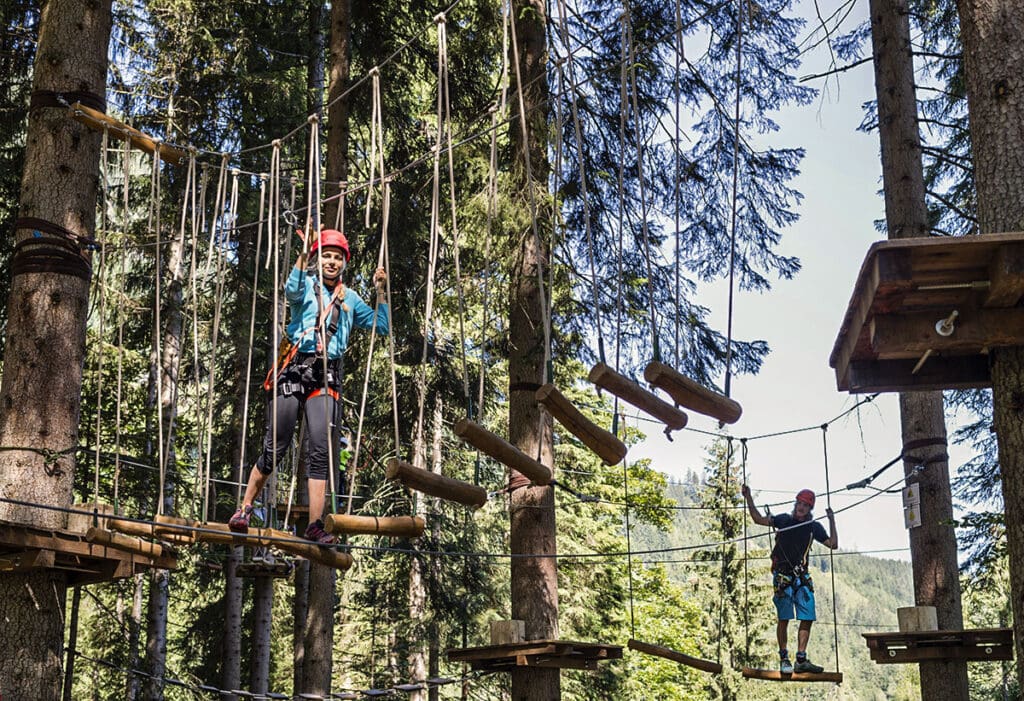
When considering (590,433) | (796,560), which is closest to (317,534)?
(590,433)

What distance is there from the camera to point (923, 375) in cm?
489

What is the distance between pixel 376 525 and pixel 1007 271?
107 inches

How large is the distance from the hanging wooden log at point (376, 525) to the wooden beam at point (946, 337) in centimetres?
205

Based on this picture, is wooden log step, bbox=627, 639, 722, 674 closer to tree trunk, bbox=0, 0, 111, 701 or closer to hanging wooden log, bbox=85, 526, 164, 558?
hanging wooden log, bbox=85, 526, 164, 558

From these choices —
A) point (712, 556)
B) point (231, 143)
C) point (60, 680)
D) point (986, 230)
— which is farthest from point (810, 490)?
point (712, 556)

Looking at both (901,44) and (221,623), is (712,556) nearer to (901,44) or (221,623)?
(221,623)

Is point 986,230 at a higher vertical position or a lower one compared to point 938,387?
higher

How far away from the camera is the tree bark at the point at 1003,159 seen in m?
4.26

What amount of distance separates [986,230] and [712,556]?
22.4 m

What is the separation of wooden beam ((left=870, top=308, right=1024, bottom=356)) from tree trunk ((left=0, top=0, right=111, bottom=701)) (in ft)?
12.3

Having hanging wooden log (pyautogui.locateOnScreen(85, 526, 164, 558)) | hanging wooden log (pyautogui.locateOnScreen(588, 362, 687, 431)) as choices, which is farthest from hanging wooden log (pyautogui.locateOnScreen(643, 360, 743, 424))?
hanging wooden log (pyautogui.locateOnScreen(85, 526, 164, 558))

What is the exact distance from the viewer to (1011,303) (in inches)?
163

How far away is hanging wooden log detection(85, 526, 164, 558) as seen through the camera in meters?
4.87

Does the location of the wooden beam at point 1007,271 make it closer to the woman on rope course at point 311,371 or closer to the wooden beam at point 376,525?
the wooden beam at point 376,525
